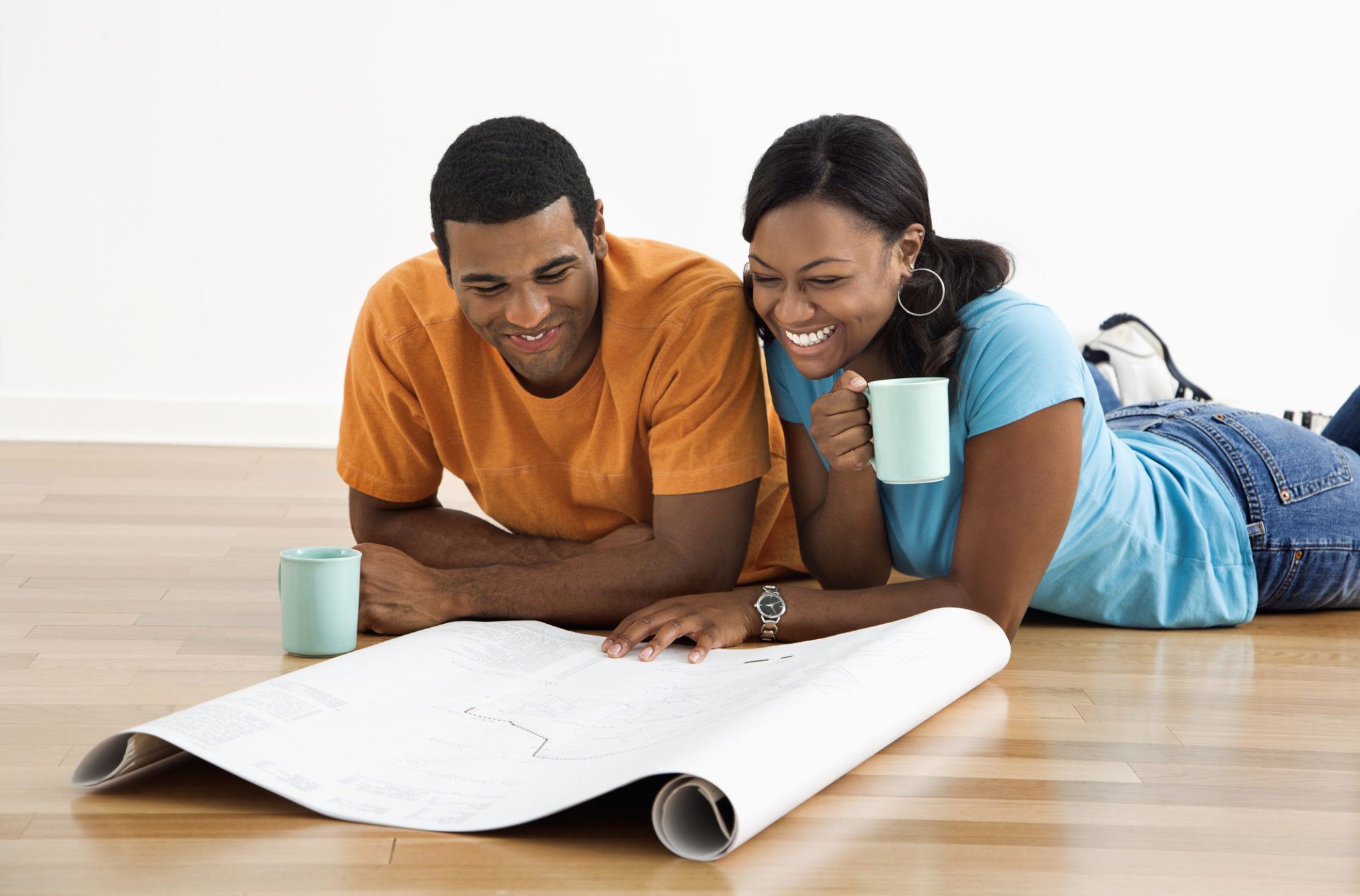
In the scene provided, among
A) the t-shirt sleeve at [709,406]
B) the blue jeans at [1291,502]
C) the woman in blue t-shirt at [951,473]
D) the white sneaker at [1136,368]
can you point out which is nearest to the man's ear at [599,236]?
the t-shirt sleeve at [709,406]

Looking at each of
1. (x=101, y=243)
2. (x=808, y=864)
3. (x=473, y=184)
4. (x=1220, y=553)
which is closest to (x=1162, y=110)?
(x=1220, y=553)

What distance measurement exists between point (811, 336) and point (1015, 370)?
260mm

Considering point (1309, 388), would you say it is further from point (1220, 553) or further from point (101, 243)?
point (101, 243)

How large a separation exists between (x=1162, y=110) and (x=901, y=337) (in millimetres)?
3007

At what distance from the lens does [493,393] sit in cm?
189

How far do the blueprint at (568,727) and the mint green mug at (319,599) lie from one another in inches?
5.7

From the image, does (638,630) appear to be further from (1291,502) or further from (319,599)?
(1291,502)

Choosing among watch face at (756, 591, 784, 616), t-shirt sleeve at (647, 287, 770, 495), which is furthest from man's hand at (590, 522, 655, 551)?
watch face at (756, 591, 784, 616)

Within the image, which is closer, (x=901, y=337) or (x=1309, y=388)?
(x=901, y=337)

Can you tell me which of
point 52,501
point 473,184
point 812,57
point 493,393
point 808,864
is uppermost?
point 812,57

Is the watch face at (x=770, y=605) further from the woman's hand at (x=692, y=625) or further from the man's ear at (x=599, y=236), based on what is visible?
the man's ear at (x=599, y=236)

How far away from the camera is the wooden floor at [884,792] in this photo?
101 centimetres

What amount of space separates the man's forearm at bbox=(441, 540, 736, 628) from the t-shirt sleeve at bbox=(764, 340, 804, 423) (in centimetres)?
26

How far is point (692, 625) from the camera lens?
5.11 feet
